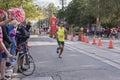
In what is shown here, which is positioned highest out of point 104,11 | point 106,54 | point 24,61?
point 104,11

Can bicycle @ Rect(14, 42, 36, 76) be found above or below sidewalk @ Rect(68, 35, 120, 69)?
above

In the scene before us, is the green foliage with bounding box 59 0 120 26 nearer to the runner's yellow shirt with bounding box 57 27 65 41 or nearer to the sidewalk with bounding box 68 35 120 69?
the sidewalk with bounding box 68 35 120 69

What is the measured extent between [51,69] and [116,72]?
2570mm

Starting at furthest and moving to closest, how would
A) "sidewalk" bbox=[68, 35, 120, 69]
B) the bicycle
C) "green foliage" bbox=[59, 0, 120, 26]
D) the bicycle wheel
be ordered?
"green foliage" bbox=[59, 0, 120, 26] → "sidewalk" bbox=[68, 35, 120, 69] → the bicycle wheel → the bicycle

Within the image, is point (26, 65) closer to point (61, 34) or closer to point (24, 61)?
point (24, 61)

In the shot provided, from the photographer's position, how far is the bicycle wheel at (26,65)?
1271cm

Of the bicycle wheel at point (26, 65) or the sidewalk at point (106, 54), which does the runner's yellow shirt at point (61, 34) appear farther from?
the bicycle wheel at point (26, 65)

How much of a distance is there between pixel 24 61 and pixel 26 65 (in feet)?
0.63

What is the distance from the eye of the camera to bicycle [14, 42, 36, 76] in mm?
12595

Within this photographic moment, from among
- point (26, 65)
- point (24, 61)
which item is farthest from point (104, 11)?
point (24, 61)

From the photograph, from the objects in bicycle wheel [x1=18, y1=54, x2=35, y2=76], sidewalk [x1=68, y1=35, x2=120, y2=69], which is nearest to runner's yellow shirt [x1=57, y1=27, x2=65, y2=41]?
sidewalk [x1=68, y1=35, x2=120, y2=69]

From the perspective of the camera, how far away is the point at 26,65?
13.1 m

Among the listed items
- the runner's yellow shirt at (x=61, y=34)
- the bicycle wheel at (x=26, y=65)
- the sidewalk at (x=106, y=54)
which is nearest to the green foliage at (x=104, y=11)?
the sidewalk at (x=106, y=54)

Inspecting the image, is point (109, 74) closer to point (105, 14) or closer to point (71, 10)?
point (105, 14)
